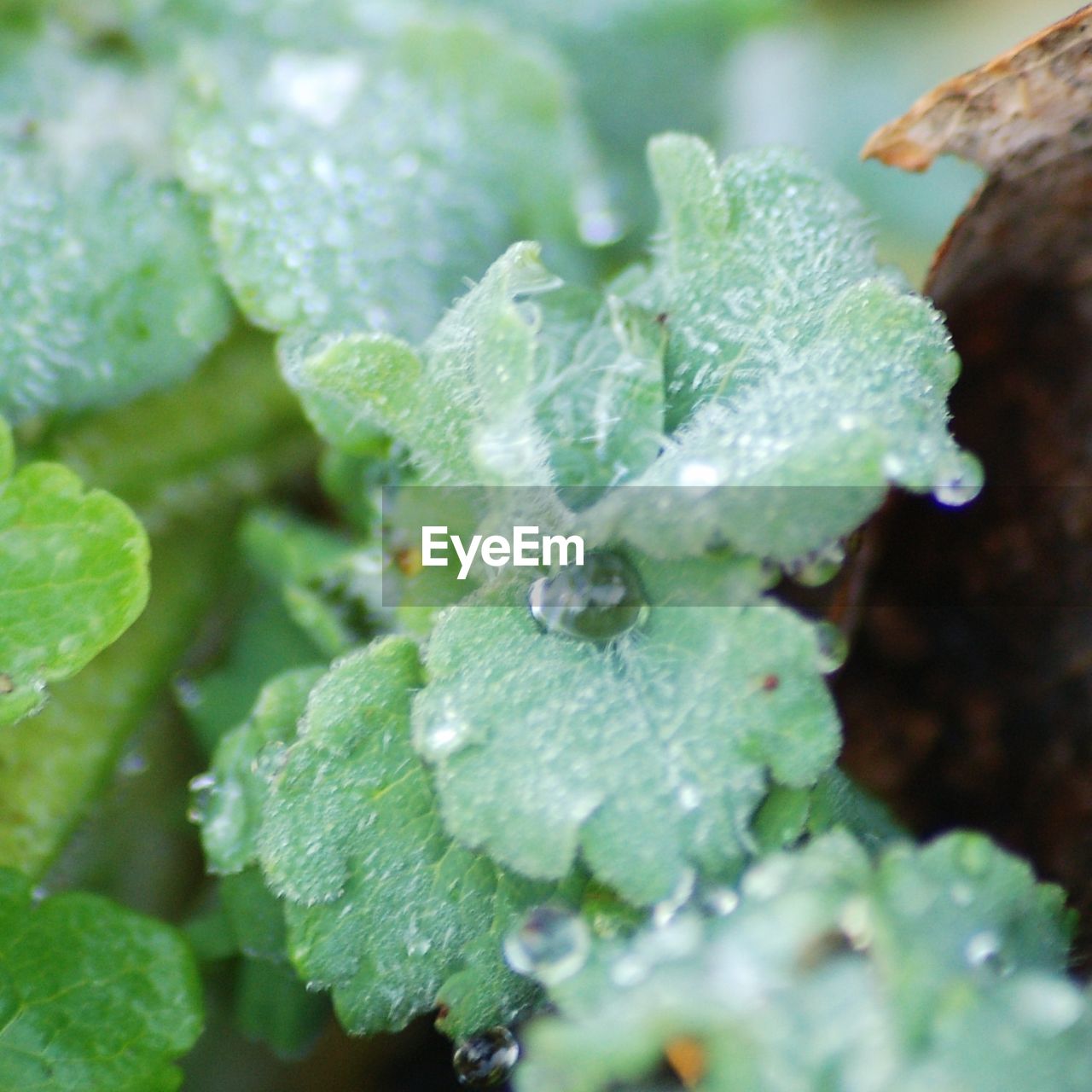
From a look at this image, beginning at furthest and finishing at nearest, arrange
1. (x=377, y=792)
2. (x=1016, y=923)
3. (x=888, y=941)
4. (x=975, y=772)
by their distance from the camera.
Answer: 1. (x=975, y=772)
2. (x=377, y=792)
3. (x=1016, y=923)
4. (x=888, y=941)

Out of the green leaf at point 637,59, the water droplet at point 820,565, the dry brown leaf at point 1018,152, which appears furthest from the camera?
the green leaf at point 637,59

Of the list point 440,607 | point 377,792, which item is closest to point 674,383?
point 440,607

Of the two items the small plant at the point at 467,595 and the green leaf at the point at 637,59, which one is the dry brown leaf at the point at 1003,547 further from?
the green leaf at the point at 637,59

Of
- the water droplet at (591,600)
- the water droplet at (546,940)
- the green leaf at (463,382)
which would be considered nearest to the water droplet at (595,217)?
the green leaf at (463,382)

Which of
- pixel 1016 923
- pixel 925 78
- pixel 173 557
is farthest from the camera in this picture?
pixel 925 78

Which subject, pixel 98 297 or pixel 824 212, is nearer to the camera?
pixel 824 212

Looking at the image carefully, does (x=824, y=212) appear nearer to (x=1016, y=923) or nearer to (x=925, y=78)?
(x=1016, y=923)

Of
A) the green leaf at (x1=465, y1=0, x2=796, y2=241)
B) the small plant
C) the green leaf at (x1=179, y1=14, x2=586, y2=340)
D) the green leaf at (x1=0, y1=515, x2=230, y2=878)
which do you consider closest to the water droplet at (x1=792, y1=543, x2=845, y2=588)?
the small plant
